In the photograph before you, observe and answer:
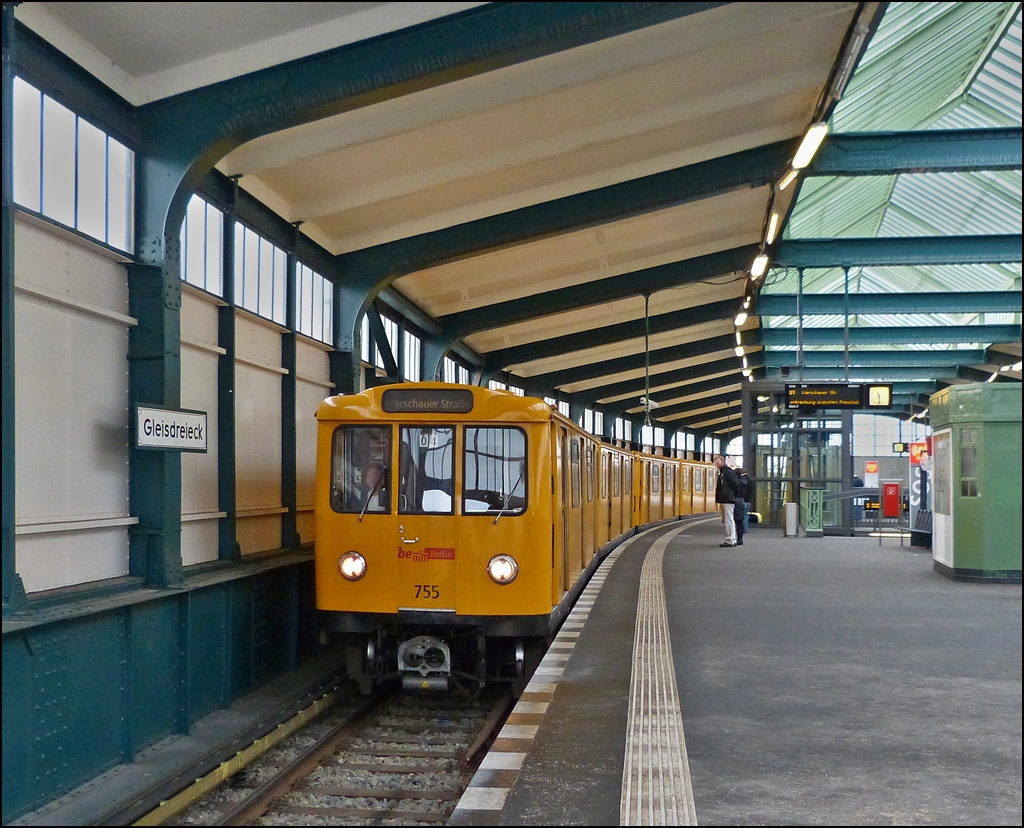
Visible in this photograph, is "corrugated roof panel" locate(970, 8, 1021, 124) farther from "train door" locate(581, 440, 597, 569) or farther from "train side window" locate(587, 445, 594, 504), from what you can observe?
"train side window" locate(587, 445, 594, 504)

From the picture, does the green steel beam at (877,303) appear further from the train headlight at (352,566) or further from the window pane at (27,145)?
the window pane at (27,145)

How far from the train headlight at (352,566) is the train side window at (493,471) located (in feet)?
2.86

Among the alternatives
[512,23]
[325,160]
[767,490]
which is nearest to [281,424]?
[325,160]

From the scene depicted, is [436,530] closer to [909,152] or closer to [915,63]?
[915,63]

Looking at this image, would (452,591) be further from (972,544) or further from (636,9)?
(972,544)

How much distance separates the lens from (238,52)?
6715mm

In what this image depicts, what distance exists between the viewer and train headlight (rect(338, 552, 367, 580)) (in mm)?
7316

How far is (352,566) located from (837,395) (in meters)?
12.4

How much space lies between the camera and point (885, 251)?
15148mm

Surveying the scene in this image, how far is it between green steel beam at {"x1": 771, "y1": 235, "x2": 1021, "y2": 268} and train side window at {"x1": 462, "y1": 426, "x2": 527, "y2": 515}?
938 cm

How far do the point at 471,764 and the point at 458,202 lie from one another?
6269mm

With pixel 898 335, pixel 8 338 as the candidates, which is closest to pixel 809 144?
pixel 8 338

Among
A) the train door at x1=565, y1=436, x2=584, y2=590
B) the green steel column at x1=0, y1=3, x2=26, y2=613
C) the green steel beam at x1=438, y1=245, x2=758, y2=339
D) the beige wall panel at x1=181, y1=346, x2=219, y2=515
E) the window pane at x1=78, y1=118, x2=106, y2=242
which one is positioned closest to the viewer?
the green steel column at x1=0, y1=3, x2=26, y2=613

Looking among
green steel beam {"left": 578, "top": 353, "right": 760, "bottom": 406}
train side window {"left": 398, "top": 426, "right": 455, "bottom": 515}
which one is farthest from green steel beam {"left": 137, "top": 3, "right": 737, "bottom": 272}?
green steel beam {"left": 578, "top": 353, "right": 760, "bottom": 406}
